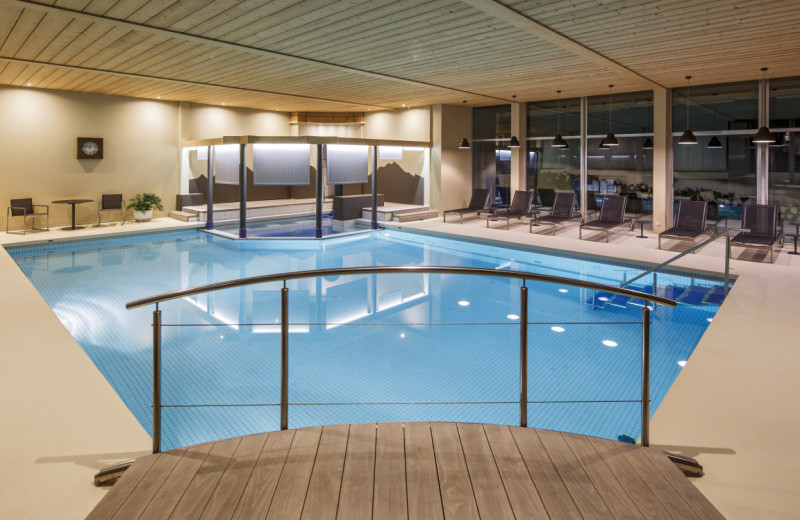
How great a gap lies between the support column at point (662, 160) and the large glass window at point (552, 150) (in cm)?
195

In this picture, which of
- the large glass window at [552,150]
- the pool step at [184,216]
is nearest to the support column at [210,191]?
the pool step at [184,216]

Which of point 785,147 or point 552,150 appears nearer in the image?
point 785,147

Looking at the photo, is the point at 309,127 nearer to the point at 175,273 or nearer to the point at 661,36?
the point at 175,273

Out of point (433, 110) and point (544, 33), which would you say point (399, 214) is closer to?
point (433, 110)

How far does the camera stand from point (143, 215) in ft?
41.5

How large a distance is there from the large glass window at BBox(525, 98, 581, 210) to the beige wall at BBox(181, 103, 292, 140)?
762cm

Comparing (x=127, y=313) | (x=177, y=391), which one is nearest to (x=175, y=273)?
(x=127, y=313)

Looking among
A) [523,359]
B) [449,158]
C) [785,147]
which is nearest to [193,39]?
[523,359]

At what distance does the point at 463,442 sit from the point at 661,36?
6140 mm

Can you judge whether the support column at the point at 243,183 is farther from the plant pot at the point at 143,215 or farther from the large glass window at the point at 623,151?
the large glass window at the point at 623,151

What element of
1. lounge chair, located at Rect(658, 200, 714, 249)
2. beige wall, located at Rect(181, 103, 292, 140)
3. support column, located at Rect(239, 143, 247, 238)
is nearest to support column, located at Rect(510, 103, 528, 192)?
lounge chair, located at Rect(658, 200, 714, 249)

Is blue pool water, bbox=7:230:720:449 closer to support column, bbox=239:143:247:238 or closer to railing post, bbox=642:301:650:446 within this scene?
railing post, bbox=642:301:650:446

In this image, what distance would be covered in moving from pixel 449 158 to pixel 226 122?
6.44 m

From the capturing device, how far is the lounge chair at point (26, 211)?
10727 mm
